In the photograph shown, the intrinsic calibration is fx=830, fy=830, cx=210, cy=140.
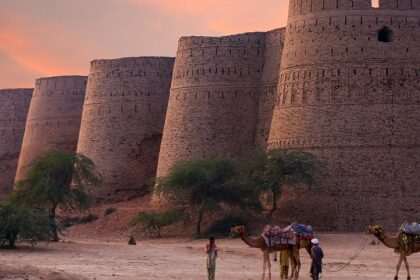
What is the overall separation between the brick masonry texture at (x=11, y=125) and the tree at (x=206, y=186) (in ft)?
64.9

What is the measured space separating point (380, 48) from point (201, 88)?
7327 millimetres

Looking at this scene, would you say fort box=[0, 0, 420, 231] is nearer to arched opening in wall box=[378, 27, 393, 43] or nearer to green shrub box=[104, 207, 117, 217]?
arched opening in wall box=[378, 27, 393, 43]

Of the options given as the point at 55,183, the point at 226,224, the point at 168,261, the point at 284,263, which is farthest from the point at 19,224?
the point at 284,263

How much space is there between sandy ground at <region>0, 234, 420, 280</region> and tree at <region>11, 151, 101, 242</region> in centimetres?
248

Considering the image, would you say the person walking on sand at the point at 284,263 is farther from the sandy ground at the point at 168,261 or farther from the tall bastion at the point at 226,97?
the tall bastion at the point at 226,97

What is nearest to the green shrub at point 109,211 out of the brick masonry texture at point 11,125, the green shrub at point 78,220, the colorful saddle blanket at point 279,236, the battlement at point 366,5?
the green shrub at point 78,220

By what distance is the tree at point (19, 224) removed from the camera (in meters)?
20.0

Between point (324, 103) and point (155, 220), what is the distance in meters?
6.35

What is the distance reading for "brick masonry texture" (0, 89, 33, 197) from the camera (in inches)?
1713

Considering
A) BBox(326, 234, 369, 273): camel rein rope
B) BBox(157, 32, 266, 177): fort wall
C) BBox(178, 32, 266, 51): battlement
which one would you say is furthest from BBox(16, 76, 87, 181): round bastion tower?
BBox(326, 234, 369, 273): camel rein rope

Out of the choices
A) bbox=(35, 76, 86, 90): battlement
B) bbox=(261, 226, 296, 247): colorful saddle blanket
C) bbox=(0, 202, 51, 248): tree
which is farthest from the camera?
bbox=(35, 76, 86, 90): battlement

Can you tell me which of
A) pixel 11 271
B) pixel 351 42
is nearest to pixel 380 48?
pixel 351 42

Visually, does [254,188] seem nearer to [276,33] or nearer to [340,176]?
[340,176]

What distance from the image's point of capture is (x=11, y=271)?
14.4 metres
